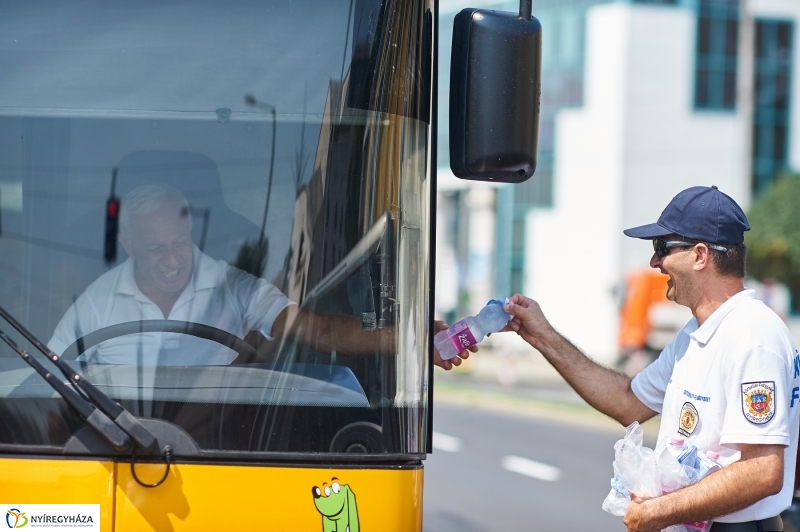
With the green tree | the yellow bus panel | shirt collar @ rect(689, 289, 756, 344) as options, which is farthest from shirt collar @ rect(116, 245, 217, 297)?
the green tree

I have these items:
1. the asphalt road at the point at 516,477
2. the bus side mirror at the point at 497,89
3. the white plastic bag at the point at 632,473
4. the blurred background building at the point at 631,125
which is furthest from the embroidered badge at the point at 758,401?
the blurred background building at the point at 631,125

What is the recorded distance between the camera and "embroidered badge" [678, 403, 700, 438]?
2914mm

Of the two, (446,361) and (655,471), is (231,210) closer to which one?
(446,361)

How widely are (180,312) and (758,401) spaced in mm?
1522

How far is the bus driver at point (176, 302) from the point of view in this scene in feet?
8.39

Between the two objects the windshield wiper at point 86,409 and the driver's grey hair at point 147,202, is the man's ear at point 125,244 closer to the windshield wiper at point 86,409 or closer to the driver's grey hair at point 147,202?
the driver's grey hair at point 147,202

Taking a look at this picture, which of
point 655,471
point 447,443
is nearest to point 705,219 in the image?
point 655,471

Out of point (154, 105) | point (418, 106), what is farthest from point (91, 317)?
point (418, 106)

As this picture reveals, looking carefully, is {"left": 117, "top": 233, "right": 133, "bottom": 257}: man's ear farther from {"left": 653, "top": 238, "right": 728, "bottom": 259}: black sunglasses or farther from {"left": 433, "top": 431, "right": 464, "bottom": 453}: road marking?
{"left": 433, "top": 431, "right": 464, "bottom": 453}: road marking

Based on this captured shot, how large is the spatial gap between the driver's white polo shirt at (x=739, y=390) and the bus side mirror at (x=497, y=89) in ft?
2.50

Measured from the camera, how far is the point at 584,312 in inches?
1555

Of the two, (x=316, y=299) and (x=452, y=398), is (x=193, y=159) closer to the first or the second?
(x=316, y=299)

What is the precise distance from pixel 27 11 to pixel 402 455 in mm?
1455

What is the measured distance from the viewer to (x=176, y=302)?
8.56ft
